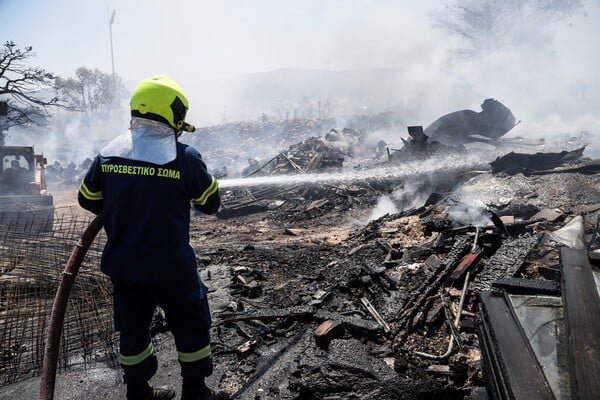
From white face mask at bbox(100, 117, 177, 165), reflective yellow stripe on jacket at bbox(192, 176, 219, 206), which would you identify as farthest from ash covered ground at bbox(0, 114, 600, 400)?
white face mask at bbox(100, 117, 177, 165)

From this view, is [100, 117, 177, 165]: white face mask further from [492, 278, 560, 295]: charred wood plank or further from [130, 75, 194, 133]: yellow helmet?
[492, 278, 560, 295]: charred wood plank

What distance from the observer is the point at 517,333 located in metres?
2.37

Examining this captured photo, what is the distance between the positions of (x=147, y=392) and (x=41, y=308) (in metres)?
1.74

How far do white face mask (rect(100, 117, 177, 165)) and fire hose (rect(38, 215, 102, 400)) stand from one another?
0.50m

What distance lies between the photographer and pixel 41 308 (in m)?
3.54

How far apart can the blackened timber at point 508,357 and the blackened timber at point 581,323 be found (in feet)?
0.57

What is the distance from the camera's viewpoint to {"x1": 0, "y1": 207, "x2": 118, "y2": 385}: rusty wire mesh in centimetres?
326

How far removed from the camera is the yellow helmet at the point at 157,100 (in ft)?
7.42

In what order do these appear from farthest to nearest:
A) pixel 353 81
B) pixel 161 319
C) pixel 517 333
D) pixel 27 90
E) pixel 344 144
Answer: pixel 353 81, pixel 344 144, pixel 27 90, pixel 161 319, pixel 517 333

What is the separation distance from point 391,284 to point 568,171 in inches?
285

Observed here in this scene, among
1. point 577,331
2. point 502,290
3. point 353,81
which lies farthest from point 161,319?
point 353,81

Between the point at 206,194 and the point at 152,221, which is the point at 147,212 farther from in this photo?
the point at 206,194

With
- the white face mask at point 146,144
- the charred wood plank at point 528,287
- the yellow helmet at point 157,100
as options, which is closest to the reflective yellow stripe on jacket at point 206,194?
the white face mask at point 146,144

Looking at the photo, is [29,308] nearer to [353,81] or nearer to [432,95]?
[432,95]
